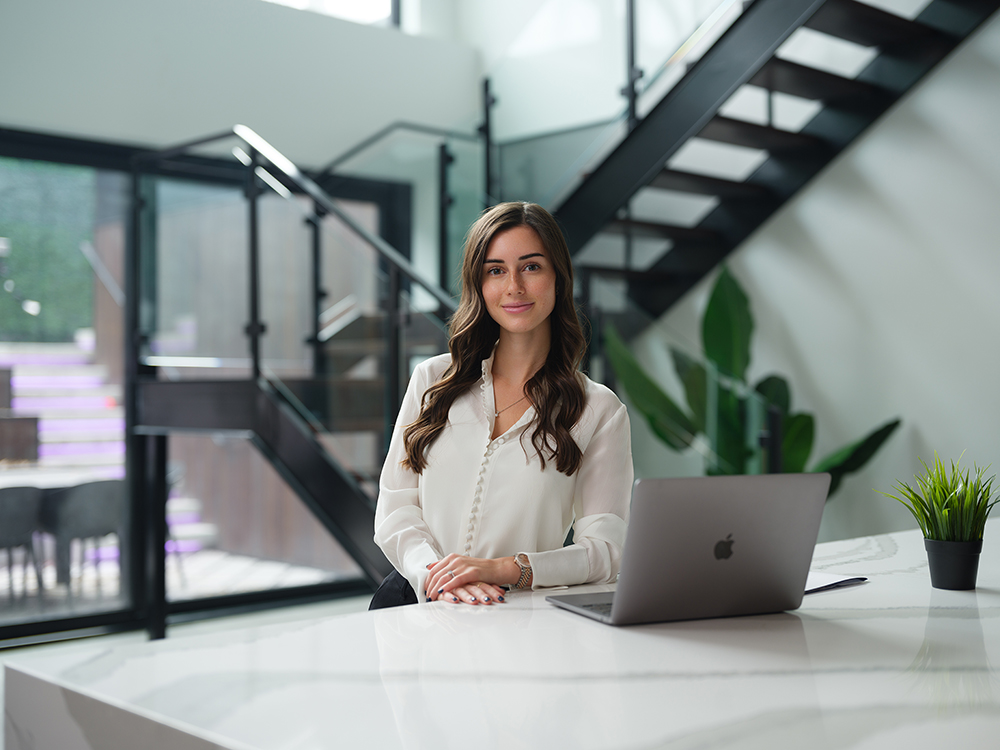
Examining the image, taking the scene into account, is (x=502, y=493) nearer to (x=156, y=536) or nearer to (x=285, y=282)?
(x=285, y=282)

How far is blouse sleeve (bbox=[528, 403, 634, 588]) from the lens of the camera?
143cm

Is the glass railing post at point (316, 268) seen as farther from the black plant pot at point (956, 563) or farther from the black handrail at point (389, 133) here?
the black plant pot at point (956, 563)

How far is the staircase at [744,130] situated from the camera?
3.31m

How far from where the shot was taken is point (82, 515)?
4.21 metres

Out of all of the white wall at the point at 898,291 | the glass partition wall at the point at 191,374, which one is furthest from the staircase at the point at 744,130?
the glass partition wall at the point at 191,374

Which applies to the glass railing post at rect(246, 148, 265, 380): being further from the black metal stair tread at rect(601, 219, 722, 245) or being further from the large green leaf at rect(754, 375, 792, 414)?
the large green leaf at rect(754, 375, 792, 414)

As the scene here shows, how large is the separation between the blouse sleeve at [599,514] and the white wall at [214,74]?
341 centimetres

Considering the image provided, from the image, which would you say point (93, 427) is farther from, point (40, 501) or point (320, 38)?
point (320, 38)

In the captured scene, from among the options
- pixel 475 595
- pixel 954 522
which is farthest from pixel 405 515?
pixel 954 522

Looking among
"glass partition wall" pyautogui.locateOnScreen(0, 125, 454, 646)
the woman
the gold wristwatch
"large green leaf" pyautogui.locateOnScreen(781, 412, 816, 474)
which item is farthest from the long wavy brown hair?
"large green leaf" pyautogui.locateOnScreen(781, 412, 816, 474)

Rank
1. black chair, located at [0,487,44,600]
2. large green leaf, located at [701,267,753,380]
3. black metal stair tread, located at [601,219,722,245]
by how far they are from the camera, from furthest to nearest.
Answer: black metal stair tread, located at [601,219,722,245] → black chair, located at [0,487,44,600] → large green leaf, located at [701,267,753,380]

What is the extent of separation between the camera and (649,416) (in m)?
3.32

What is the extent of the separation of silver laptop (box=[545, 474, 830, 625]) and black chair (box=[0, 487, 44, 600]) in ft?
11.8

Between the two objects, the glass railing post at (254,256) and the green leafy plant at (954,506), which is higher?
the glass railing post at (254,256)
